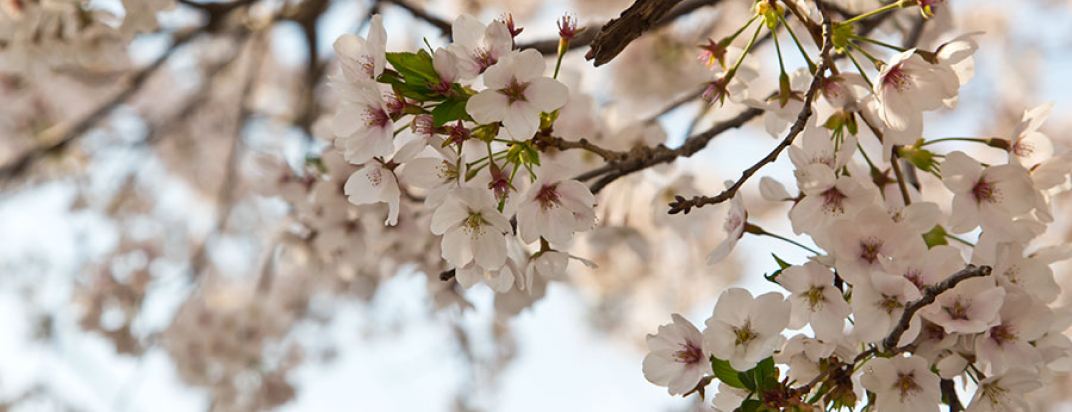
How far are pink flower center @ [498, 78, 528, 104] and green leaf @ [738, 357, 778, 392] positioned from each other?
371mm

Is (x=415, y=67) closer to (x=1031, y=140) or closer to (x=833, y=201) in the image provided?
(x=833, y=201)

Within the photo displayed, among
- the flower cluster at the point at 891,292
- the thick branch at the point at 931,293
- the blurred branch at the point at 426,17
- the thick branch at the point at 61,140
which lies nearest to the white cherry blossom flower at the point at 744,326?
the flower cluster at the point at 891,292

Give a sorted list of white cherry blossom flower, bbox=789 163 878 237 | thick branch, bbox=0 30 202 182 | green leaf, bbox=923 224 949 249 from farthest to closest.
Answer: thick branch, bbox=0 30 202 182, green leaf, bbox=923 224 949 249, white cherry blossom flower, bbox=789 163 878 237

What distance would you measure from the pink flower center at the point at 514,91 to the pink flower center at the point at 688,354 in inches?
12.9

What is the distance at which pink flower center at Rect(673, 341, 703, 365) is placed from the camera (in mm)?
813

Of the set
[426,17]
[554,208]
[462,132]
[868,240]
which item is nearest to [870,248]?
[868,240]

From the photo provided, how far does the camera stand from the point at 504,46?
77cm

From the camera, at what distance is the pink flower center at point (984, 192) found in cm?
82

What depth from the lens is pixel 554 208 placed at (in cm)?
81

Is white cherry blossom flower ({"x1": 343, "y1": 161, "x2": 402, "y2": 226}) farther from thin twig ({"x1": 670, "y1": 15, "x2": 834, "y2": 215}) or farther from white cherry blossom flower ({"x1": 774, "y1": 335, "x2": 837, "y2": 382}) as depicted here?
white cherry blossom flower ({"x1": 774, "y1": 335, "x2": 837, "y2": 382})

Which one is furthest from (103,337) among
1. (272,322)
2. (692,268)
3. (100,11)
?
(692,268)

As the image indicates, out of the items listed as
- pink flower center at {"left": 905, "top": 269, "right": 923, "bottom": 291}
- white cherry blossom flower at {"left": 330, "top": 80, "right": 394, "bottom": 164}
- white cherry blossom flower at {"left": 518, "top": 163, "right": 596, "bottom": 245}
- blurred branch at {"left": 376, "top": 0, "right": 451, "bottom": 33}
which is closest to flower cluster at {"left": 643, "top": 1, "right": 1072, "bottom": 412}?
pink flower center at {"left": 905, "top": 269, "right": 923, "bottom": 291}

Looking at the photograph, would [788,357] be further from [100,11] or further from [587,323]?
[587,323]

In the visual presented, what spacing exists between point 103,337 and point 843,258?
2.35 metres
